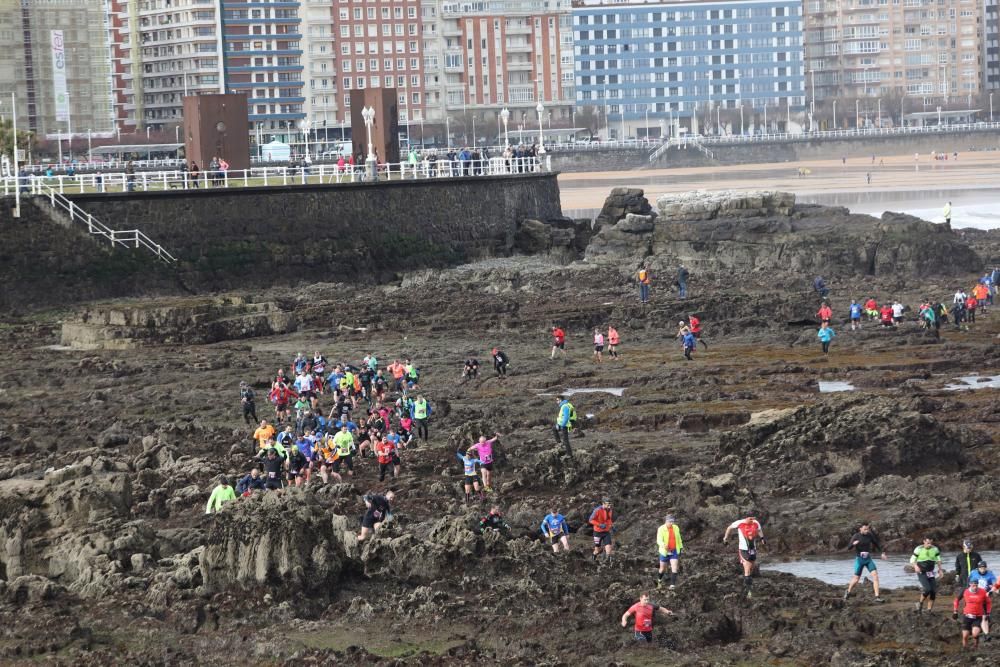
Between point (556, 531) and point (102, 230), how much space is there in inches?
1235

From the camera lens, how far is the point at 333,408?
30812 millimetres

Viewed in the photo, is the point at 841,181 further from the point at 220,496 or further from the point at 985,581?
the point at 985,581

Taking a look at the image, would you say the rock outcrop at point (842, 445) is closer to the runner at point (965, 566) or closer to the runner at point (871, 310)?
the runner at point (965, 566)

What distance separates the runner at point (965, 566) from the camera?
18.0 metres

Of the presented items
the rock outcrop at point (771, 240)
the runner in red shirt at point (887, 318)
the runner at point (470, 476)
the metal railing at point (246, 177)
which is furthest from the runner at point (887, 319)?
the metal railing at point (246, 177)

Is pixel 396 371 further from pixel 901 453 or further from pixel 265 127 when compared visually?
pixel 265 127

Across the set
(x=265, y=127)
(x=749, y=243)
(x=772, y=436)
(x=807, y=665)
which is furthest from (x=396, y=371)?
(x=265, y=127)

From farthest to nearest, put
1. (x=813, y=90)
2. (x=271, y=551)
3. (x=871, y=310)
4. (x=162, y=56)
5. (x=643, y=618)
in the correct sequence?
(x=813, y=90)
(x=162, y=56)
(x=871, y=310)
(x=271, y=551)
(x=643, y=618)

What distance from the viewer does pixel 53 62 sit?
4235 inches

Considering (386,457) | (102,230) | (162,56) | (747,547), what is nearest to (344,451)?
(386,457)

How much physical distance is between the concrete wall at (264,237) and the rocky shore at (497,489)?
4.04 meters

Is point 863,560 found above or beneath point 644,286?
beneath

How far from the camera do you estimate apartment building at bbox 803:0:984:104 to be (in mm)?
185125

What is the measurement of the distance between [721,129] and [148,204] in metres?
120
